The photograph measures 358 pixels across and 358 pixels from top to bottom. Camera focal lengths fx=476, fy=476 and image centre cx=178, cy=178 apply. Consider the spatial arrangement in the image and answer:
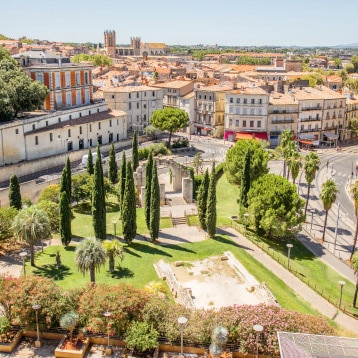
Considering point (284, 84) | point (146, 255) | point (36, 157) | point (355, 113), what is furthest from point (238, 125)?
point (146, 255)

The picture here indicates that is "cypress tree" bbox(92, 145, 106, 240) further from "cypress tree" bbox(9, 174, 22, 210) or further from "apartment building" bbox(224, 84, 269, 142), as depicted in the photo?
"apartment building" bbox(224, 84, 269, 142)

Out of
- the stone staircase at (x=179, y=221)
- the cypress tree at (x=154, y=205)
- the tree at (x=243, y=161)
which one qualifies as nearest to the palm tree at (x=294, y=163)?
the tree at (x=243, y=161)

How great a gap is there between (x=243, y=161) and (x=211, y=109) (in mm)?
41458

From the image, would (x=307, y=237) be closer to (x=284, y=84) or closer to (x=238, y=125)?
(x=238, y=125)

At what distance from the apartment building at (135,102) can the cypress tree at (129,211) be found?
52612 mm

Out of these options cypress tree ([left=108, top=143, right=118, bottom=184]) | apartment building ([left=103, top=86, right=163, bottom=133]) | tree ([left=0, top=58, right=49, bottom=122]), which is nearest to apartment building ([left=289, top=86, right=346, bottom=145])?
apartment building ([left=103, top=86, right=163, bottom=133])

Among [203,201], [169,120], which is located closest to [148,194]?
[203,201]

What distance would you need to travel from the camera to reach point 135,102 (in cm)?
9681

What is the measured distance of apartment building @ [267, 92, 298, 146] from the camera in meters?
96.1

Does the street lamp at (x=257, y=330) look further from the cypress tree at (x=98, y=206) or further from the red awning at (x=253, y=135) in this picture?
the red awning at (x=253, y=135)

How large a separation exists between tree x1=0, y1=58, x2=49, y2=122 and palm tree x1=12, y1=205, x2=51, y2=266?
96.4ft

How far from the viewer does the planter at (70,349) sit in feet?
83.0

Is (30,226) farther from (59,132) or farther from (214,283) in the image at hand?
(59,132)

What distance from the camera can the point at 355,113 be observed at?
11000 cm
